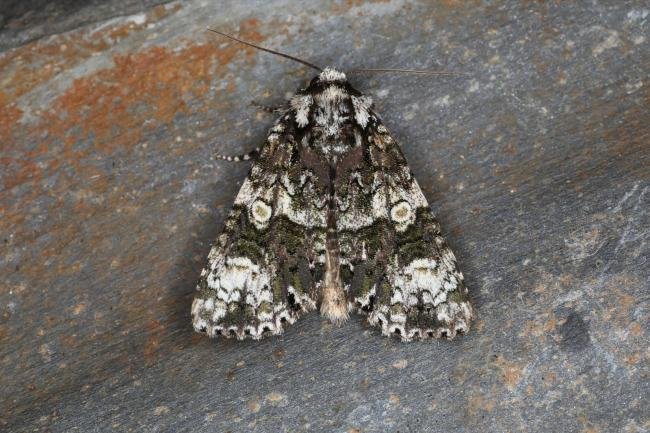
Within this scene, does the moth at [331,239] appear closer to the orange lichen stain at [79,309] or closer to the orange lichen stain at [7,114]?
the orange lichen stain at [79,309]

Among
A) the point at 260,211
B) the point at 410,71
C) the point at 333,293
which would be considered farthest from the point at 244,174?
the point at 410,71

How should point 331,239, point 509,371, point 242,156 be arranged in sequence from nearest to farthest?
1. point 509,371
2. point 331,239
3. point 242,156

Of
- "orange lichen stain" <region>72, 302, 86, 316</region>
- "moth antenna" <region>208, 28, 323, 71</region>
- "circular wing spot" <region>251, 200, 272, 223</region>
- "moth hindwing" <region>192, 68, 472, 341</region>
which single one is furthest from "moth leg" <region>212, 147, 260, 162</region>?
"orange lichen stain" <region>72, 302, 86, 316</region>

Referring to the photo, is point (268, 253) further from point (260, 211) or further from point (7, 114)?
point (7, 114)

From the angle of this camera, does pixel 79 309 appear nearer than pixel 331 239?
No

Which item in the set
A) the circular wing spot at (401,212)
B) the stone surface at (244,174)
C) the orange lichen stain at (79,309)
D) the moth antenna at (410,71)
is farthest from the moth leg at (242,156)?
the orange lichen stain at (79,309)

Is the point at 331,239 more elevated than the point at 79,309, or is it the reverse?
the point at 331,239

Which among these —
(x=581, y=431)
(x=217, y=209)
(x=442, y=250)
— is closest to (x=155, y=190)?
(x=217, y=209)

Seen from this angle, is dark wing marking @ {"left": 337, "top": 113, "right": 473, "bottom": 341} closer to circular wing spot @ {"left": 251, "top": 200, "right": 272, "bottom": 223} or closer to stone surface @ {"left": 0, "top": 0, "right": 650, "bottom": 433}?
stone surface @ {"left": 0, "top": 0, "right": 650, "bottom": 433}
